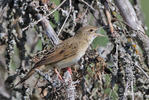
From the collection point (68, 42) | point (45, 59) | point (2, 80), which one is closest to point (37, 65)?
point (45, 59)

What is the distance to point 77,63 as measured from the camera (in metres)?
5.47

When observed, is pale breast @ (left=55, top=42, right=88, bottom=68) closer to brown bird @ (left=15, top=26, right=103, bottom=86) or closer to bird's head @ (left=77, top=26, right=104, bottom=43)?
brown bird @ (left=15, top=26, right=103, bottom=86)

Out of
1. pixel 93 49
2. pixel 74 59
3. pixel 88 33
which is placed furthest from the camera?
pixel 88 33

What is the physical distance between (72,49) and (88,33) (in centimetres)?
36

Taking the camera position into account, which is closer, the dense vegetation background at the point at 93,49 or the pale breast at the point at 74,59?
the dense vegetation background at the point at 93,49

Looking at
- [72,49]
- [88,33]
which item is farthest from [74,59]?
[88,33]

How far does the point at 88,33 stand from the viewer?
223 inches

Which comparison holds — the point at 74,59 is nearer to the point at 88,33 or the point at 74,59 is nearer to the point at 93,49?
the point at 88,33

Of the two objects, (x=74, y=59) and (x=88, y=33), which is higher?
(x=88, y=33)

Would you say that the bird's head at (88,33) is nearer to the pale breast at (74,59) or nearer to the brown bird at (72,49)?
the brown bird at (72,49)

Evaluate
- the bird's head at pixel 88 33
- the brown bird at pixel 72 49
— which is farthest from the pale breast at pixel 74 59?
the bird's head at pixel 88 33

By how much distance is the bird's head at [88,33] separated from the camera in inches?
215

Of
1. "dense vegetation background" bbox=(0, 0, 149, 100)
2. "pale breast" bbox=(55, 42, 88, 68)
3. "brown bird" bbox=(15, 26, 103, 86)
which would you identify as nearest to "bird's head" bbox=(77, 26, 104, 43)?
"brown bird" bbox=(15, 26, 103, 86)

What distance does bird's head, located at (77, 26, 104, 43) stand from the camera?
547cm
